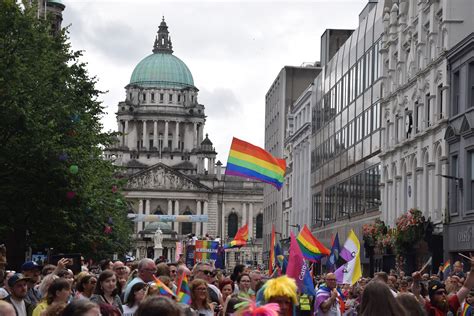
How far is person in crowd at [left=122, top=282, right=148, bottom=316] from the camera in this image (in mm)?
13116

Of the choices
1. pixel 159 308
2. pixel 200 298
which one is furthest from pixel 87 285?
pixel 159 308

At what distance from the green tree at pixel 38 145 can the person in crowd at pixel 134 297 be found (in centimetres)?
1995

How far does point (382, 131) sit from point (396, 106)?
284 centimetres

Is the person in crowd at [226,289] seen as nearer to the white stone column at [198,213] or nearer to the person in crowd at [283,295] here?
the person in crowd at [283,295]

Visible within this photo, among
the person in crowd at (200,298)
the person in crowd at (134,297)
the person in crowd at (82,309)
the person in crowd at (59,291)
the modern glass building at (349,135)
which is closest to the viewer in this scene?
the person in crowd at (82,309)

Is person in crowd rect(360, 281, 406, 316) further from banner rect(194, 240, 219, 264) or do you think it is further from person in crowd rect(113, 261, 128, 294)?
banner rect(194, 240, 219, 264)

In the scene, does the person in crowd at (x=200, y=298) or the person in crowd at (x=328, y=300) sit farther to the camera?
the person in crowd at (x=328, y=300)

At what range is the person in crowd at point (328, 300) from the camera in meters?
17.0

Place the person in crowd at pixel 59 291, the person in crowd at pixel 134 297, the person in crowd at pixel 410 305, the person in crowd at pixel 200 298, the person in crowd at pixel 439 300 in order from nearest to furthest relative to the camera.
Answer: the person in crowd at pixel 410 305, the person in crowd at pixel 59 291, the person in crowd at pixel 200 298, the person in crowd at pixel 134 297, the person in crowd at pixel 439 300

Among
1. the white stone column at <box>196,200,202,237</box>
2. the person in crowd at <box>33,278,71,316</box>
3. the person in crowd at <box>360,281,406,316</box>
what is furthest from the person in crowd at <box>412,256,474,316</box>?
the white stone column at <box>196,200,202,237</box>

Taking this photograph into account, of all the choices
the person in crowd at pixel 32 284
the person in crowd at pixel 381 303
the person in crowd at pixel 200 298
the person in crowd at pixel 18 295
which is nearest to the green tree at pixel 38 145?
the person in crowd at pixel 32 284

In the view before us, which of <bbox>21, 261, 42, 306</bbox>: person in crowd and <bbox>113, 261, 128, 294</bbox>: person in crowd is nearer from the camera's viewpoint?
<bbox>21, 261, 42, 306</bbox>: person in crowd

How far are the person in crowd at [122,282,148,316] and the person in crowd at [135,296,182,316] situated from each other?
21.5 ft

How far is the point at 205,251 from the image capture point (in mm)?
40219
